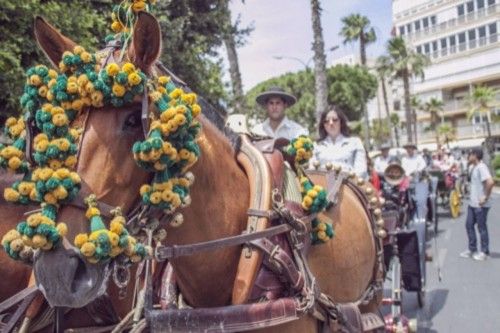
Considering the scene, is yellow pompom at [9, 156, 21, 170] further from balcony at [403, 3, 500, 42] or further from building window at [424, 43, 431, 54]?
building window at [424, 43, 431, 54]

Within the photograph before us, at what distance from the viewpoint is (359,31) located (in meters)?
46.3

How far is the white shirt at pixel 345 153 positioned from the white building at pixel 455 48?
4462 cm

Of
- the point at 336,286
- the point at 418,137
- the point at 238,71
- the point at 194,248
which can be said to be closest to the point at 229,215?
the point at 194,248

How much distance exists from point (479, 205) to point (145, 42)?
878cm

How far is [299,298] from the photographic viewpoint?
2.47m

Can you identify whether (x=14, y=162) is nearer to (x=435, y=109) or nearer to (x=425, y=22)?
(x=435, y=109)

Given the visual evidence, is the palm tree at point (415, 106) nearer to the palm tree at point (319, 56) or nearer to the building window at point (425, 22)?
the building window at point (425, 22)

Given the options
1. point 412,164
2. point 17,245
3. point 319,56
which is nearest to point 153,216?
point 17,245

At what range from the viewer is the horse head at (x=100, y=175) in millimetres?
1723

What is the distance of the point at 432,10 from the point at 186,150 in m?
53.7

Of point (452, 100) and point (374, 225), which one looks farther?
point (452, 100)

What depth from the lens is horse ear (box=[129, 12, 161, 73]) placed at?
6.22 ft

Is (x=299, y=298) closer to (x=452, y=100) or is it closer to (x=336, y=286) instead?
(x=336, y=286)

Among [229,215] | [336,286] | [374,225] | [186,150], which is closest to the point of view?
[186,150]
